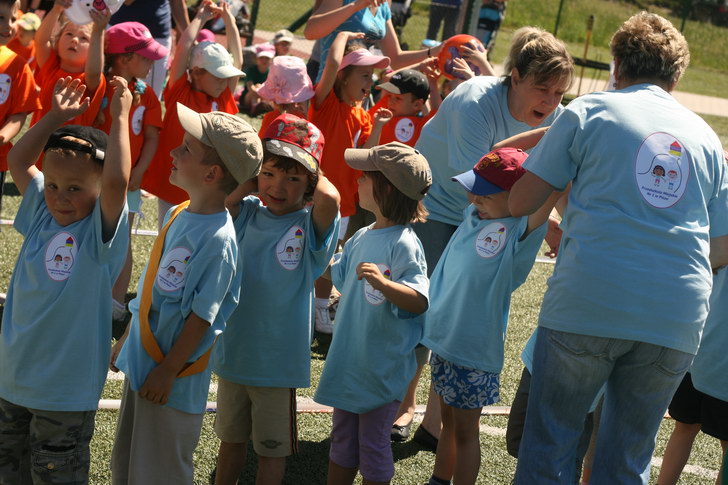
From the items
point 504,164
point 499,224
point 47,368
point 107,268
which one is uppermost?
point 504,164

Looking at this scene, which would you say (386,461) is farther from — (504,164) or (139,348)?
(504,164)

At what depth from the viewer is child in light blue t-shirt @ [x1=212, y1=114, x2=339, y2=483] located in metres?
3.61

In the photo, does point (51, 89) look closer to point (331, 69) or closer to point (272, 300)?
point (331, 69)

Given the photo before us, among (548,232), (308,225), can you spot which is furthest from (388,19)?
(308,225)

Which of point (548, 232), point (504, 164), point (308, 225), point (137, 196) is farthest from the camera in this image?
point (137, 196)

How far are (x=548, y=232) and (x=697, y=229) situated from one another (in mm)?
1062

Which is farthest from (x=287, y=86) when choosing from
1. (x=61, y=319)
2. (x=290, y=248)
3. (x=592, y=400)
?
(x=592, y=400)

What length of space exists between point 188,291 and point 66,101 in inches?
33.5

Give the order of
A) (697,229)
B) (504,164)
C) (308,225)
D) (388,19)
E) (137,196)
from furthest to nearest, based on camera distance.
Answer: (388,19), (137,196), (504,164), (308,225), (697,229)

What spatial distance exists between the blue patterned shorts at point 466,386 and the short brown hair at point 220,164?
1253 mm

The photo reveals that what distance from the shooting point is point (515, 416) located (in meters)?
3.84

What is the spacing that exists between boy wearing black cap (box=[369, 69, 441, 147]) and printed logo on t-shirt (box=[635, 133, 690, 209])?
3.12 metres

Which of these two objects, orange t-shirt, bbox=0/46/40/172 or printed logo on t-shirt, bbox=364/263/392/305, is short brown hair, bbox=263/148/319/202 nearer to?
printed logo on t-shirt, bbox=364/263/392/305

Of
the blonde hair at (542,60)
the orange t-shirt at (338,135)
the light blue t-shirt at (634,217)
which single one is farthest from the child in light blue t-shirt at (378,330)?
the orange t-shirt at (338,135)
